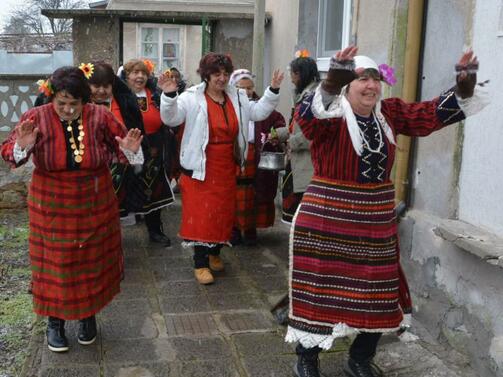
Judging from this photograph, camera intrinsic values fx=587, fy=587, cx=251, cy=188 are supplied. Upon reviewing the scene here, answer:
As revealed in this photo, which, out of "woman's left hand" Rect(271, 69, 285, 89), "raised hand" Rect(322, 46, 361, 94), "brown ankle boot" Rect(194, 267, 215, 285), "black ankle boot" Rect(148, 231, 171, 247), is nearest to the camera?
"raised hand" Rect(322, 46, 361, 94)

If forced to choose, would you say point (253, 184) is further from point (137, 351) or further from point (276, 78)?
point (137, 351)

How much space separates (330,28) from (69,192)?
13.7 ft

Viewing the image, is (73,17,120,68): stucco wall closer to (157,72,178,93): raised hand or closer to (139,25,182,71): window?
(157,72,178,93): raised hand

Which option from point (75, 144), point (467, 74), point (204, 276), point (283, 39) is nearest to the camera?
point (467, 74)

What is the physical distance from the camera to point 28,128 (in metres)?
3.19

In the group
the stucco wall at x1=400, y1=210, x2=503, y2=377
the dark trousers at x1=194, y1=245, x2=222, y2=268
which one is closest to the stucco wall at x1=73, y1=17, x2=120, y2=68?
the dark trousers at x1=194, y1=245, x2=222, y2=268

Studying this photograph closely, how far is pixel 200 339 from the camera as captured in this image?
12.5 ft

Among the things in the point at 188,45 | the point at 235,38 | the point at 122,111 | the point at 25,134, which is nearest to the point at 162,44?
the point at 188,45

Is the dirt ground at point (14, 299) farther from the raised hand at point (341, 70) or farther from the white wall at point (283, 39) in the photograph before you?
the white wall at point (283, 39)

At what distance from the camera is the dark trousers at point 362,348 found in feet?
10.4

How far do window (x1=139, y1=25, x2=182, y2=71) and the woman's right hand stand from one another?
60.5 feet

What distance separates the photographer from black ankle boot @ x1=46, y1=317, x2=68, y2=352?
3.58 m

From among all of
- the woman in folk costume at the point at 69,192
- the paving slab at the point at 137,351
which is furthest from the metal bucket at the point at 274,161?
the paving slab at the point at 137,351

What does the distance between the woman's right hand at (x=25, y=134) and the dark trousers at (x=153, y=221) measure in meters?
2.81
